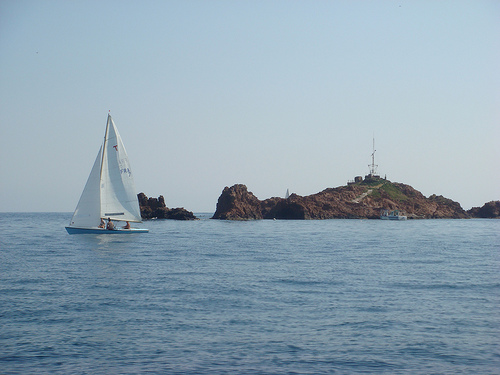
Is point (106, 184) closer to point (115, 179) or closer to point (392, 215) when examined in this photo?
point (115, 179)

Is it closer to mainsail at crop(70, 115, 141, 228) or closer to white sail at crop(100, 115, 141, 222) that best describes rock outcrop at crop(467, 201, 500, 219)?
A: white sail at crop(100, 115, 141, 222)

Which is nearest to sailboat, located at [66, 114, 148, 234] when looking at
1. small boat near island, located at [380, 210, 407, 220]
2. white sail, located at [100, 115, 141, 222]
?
white sail, located at [100, 115, 141, 222]

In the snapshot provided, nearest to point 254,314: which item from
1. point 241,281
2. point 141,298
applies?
point 141,298

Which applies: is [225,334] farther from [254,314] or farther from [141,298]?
[141,298]

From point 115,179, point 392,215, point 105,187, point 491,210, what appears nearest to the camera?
point 105,187

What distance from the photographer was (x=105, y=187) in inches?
2685

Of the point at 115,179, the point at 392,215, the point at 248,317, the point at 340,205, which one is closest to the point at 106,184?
the point at 115,179

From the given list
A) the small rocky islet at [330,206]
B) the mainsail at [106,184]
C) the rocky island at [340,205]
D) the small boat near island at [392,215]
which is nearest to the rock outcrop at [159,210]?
the small rocky islet at [330,206]

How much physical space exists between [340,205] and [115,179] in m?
116

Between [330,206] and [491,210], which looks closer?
[330,206]

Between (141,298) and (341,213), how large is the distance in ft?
488

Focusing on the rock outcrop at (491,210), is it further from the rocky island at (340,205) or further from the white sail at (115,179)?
the white sail at (115,179)

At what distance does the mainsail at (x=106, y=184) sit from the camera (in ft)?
220

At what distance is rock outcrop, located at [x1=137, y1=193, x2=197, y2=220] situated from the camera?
155000 millimetres
